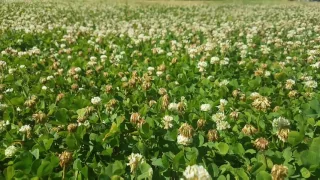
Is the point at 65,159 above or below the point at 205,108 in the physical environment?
above

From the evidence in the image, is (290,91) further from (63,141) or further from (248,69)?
(63,141)

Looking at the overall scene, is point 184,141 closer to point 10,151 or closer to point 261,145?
point 261,145

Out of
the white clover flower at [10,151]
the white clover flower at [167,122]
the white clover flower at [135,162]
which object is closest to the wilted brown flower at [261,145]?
the white clover flower at [167,122]

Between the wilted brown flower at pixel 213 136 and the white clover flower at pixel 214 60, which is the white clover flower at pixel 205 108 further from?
the white clover flower at pixel 214 60

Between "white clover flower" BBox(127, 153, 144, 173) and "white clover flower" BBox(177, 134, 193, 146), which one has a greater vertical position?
"white clover flower" BBox(127, 153, 144, 173)

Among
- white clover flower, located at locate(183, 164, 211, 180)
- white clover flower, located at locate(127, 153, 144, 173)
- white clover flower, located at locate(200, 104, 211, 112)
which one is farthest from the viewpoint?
white clover flower, located at locate(200, 104, 211, 112)

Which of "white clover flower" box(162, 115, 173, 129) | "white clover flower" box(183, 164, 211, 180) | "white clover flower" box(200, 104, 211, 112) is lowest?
"white clover flower" box(200, 104, 211, 112)

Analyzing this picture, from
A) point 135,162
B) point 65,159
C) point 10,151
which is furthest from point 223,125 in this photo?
point 10,151

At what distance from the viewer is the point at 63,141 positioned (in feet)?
10.4

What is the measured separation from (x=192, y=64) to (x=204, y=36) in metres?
4.00

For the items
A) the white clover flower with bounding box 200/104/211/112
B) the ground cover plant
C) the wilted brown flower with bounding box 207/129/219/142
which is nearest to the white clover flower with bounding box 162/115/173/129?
the ground cover plant

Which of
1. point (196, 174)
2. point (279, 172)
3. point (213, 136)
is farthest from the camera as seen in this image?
point (213, 136)

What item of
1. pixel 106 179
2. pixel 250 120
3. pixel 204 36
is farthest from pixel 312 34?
pixel 106 179

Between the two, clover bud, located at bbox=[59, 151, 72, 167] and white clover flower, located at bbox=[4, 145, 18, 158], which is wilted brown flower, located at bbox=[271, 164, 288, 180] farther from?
white clover flower, located at bbox=[4, 145, 18, 158]
